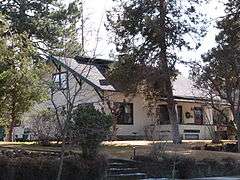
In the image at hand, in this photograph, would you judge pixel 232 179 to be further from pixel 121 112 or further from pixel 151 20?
pixel 121 112

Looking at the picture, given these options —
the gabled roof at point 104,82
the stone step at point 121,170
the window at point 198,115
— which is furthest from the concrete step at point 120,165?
the window at point 198,115

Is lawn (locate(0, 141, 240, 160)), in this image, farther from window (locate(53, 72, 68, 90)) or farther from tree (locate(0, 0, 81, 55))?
tree (locate(0, 0, 81, 55))

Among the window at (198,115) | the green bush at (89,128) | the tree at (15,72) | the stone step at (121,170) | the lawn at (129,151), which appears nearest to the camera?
the tree at (15,72)

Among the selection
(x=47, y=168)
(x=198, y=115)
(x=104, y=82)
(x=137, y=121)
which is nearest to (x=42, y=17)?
(x=104, y=82)

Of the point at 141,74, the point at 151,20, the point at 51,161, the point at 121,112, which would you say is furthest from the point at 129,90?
the point at 51,161

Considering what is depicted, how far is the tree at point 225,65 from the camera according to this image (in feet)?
95.1

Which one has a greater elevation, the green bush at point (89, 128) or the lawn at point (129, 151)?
the green bush at point (89, 128)

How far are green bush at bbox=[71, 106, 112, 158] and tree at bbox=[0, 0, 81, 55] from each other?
17186 millimetres

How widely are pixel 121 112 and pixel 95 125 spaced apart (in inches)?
887

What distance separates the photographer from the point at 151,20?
31.2 meters

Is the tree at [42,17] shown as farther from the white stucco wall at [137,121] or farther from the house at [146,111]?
the white stucco wall at [137,121]

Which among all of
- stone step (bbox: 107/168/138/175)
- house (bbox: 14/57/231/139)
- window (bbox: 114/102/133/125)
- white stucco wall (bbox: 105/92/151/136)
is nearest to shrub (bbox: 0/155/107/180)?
stone step (bbox: 107/168/138/175)

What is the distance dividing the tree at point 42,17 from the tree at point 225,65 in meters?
10.5

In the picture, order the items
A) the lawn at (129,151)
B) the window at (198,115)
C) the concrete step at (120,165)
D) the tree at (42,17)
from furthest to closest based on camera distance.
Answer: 1. the window at (198,115)
2. the tree at (42,17)
3. the lawn at (129,151)
4. the concrete step at (120,165)
